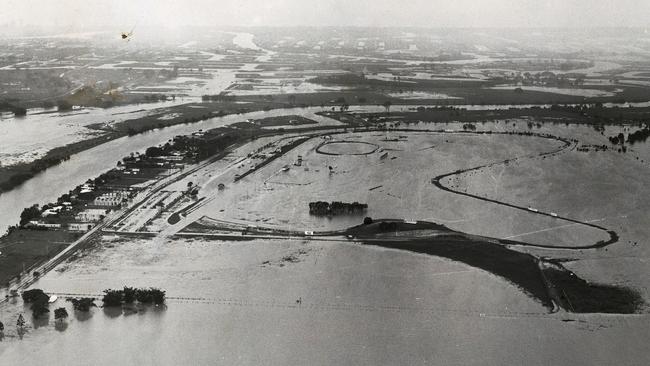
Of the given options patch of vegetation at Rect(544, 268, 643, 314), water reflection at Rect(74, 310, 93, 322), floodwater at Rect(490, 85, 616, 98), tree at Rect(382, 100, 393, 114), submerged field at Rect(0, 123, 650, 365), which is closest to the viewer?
submerged field at Rect(0, 123, 650, 365)

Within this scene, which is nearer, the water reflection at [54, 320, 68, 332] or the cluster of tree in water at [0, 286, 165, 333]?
the water reflection at [54, 320, 68, 332]

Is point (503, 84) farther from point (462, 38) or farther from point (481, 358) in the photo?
point (462, 38)

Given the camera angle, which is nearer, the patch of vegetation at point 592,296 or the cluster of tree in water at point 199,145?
the patch of vegetation at point 592,296

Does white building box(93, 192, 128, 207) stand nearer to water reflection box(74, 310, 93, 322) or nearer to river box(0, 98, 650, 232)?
river box(0, 98, 650, 232)

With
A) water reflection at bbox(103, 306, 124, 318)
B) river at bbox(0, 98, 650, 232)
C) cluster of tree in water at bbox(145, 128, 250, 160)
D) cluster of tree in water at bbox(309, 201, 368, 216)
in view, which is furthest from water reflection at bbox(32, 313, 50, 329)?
cluster of tree in water at bbox(145, 128, 250, 160)

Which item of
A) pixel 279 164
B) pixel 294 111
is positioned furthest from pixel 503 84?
pixel 279 164

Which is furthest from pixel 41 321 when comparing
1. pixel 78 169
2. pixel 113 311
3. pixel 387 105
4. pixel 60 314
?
pixel 387 105

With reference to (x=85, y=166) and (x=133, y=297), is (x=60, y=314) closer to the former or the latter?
(x=133, y=297)

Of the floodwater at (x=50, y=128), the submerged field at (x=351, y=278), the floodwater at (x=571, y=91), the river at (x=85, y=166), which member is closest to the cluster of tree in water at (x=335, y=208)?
the submerged field at (x=351, y=278)

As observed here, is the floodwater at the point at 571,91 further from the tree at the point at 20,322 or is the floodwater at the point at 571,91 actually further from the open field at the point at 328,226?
the tree at the point at 20,322
